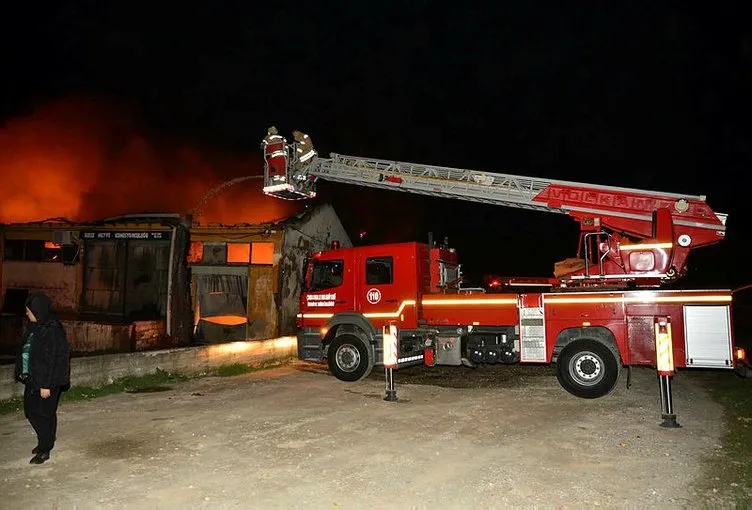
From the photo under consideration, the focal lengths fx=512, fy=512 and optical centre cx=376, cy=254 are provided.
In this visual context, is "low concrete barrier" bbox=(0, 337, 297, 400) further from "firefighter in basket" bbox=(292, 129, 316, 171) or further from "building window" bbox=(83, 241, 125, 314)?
"building window" bbox=(83, 241, 125, 314)

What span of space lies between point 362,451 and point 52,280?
15.3 m

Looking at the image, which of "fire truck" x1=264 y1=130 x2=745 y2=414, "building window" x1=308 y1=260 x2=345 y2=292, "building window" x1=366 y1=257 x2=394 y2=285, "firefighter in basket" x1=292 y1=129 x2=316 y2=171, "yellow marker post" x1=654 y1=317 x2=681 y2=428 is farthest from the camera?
"firefighter in basket" x1=292 y1=129 x2=316 y2=171

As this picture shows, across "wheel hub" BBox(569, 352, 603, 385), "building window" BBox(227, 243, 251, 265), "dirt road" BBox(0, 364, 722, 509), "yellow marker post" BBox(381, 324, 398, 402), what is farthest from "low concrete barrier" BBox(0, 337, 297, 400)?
"wheel hub" BBox(569, 352, 603, 385)

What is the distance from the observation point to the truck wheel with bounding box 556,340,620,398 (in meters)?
8.37

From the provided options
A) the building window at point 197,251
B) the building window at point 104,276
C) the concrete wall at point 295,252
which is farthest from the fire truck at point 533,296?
the building window at point 104,276

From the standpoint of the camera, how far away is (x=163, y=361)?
10.5 meters

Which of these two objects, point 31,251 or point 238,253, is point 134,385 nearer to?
point 238,253

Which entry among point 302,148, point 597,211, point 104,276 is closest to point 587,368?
point 597,211

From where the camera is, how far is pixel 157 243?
1593 centimetres

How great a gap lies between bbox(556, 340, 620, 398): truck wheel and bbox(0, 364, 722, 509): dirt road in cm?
28

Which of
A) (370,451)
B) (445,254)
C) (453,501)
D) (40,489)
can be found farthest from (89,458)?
(445,254)

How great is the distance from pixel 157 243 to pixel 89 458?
11.4 m

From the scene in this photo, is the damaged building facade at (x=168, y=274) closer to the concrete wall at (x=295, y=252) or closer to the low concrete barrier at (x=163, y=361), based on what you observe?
the concrete wall at (x=295, y=252)

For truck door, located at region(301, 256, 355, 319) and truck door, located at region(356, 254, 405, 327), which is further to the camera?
truck door, located at region(301, 256, 355, 319)
